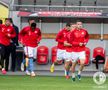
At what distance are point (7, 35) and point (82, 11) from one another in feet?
15.0

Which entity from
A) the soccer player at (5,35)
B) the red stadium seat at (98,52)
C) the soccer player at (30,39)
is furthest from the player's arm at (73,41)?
the red stadium seat at (98,52)

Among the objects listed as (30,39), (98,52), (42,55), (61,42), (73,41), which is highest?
(73,41)

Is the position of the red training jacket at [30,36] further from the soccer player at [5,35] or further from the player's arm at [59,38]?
the soccer player at [5,35]

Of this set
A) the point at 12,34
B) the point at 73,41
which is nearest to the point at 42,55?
the point at 12,34

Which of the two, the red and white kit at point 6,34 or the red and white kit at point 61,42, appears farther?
the red and white kit at point 6,34

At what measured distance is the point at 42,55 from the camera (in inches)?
941

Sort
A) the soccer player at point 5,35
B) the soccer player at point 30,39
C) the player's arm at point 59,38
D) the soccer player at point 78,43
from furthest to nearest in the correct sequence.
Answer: the soccer player at point 5,35, the player's arm at point 59,38, the soccer player at point 30,39, the soccer player at point 78,43

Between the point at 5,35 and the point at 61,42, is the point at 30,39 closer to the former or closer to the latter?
the point at 61,42

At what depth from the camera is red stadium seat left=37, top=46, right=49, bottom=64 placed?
938 inches

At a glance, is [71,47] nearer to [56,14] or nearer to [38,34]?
[38,34]

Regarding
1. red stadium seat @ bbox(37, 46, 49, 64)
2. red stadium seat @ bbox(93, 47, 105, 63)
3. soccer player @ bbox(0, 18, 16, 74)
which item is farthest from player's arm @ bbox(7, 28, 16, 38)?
red stadium seat @ bbox(93, 47, 105, 63)

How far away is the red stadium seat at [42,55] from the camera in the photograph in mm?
23828

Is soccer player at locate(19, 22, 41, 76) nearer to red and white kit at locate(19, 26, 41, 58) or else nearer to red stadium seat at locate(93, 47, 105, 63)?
red and white kit at locate(19, 26, 41, 58)

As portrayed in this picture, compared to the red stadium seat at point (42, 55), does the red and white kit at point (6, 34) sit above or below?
above
